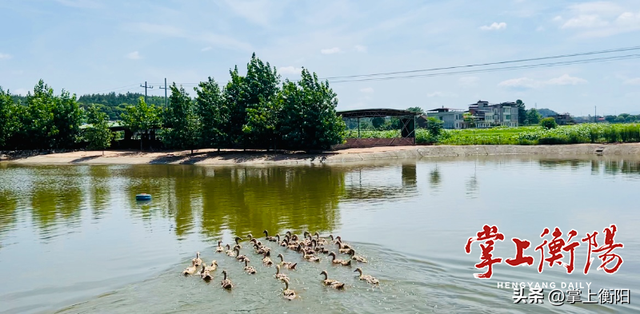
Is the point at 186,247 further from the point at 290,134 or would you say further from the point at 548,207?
the point at 290,134

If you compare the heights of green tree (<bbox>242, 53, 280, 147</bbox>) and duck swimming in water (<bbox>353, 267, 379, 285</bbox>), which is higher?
green tree (<bbox>242, 53, 280, 147</bbox>)

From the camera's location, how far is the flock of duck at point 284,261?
12.4 m

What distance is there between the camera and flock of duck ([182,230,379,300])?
12.4 meters

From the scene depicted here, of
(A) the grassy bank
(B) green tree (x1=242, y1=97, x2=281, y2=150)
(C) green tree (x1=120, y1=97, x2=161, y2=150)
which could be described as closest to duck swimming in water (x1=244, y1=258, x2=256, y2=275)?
(B) green tree (x1=242, y1=97, x2=281, y2=150)

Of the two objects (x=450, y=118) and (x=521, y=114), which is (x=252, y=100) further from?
(x=521, y=114)

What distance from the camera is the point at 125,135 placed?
68.7 m

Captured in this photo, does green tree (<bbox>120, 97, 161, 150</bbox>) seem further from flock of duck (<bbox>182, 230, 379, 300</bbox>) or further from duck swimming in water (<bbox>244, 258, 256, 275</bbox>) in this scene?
duck swimming in water (<bbox>244, 258, 256, 275</bbox>)

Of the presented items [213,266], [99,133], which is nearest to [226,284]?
[213,266]

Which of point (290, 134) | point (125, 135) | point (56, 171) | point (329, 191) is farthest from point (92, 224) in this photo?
point (125, 135)

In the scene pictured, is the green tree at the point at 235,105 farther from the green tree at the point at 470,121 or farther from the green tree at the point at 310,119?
the green tree at the point at 470,121

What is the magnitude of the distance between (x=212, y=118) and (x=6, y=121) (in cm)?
3017

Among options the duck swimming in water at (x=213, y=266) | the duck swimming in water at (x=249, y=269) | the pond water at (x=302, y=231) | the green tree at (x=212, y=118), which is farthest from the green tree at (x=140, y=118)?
the duck swimming in water at (x=249, y=269)

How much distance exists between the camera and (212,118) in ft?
188

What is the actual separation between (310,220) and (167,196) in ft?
38.5
